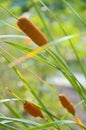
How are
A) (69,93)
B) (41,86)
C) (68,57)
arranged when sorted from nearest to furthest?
(41,86)
(68,57)
(69,93)

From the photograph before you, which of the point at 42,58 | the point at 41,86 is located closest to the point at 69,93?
the point at 41,86

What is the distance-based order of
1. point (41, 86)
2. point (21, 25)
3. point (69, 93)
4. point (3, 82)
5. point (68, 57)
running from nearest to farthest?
1. point (21, 25)
2. point (3, 82)
3. point (41, 86)
4. point (68, 57)
5. point (69, 93)

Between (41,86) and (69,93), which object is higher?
(69,93)

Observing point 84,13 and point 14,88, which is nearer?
point 14,88

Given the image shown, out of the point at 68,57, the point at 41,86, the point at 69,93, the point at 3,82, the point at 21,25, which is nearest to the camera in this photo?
the point at 21,25

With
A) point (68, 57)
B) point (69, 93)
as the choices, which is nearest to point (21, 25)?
point (68, 57)

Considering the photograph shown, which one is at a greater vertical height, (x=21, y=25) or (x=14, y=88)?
(x=14, y=88)

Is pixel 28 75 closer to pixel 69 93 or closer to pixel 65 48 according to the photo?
pixel 65 48

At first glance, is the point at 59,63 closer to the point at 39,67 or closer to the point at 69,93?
the point at 39,67

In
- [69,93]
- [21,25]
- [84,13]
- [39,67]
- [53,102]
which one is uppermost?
[69,93]
